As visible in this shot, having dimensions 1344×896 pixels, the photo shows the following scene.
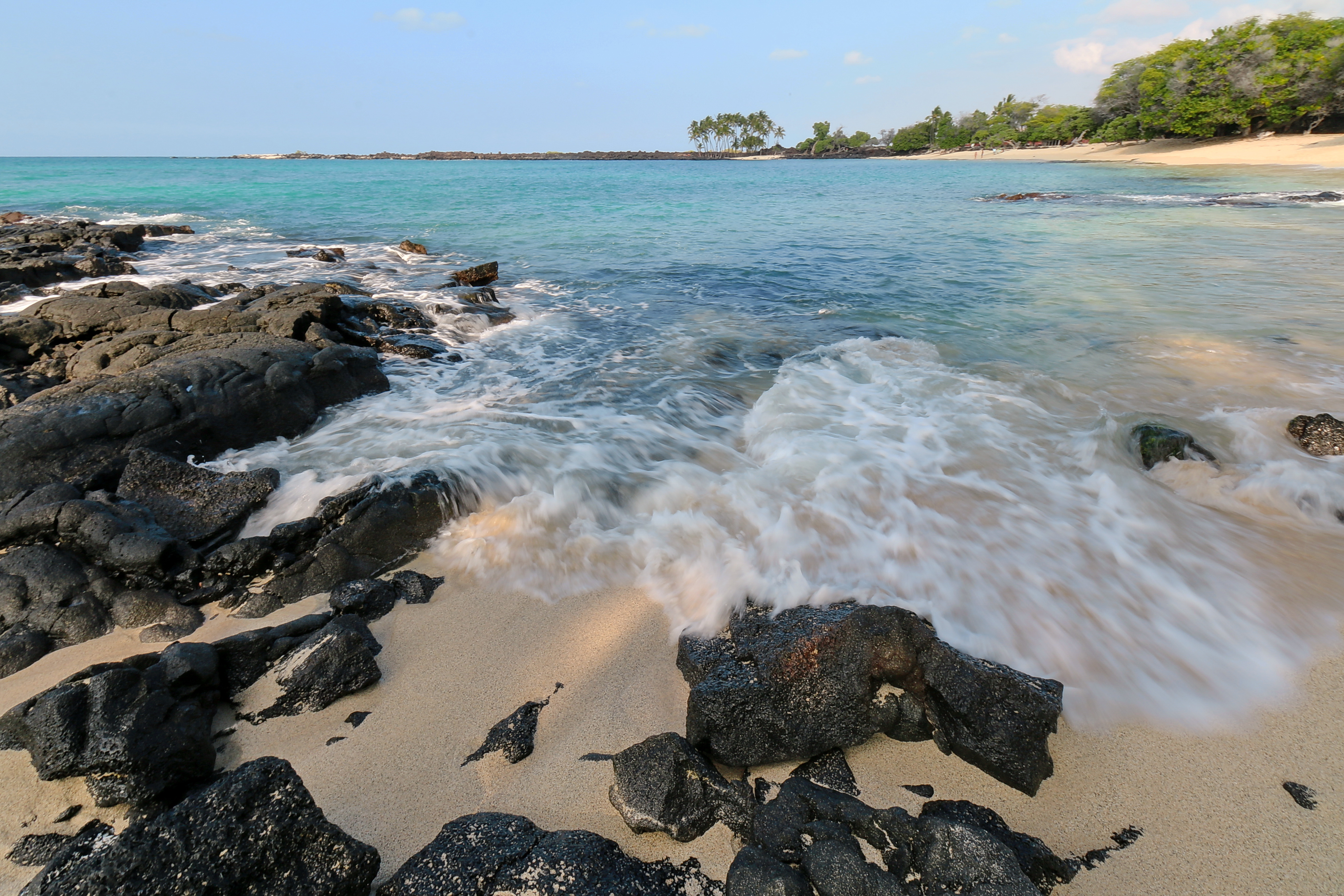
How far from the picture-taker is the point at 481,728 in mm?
2527

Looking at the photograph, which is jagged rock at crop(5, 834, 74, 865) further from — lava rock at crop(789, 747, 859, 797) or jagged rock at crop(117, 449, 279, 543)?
lava rock at crop(789, 747, 859, 797)

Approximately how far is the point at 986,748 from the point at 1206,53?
229ft

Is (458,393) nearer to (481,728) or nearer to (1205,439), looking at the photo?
(481,728)

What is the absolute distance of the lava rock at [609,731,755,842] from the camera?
205 cm

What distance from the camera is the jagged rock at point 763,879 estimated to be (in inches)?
70.2

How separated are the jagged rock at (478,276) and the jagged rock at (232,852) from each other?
1109 cm

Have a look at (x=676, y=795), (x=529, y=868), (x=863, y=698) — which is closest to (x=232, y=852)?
(x=529, y=868)

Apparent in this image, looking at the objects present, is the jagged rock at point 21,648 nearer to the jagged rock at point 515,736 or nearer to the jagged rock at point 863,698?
the jagged rock at point 515,736

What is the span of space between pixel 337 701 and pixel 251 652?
0.50 metres

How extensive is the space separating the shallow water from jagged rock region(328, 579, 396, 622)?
0.45m

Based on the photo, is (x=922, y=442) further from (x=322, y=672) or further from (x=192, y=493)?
(x=192, y=493)

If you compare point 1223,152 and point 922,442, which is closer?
point 922,442

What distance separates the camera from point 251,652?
9.04ft

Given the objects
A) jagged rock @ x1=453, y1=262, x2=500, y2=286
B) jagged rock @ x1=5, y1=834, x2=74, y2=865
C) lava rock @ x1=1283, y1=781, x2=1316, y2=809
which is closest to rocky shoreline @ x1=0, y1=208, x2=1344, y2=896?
jagged rock @ x1=5, y1=834, x2=74, y2=865
